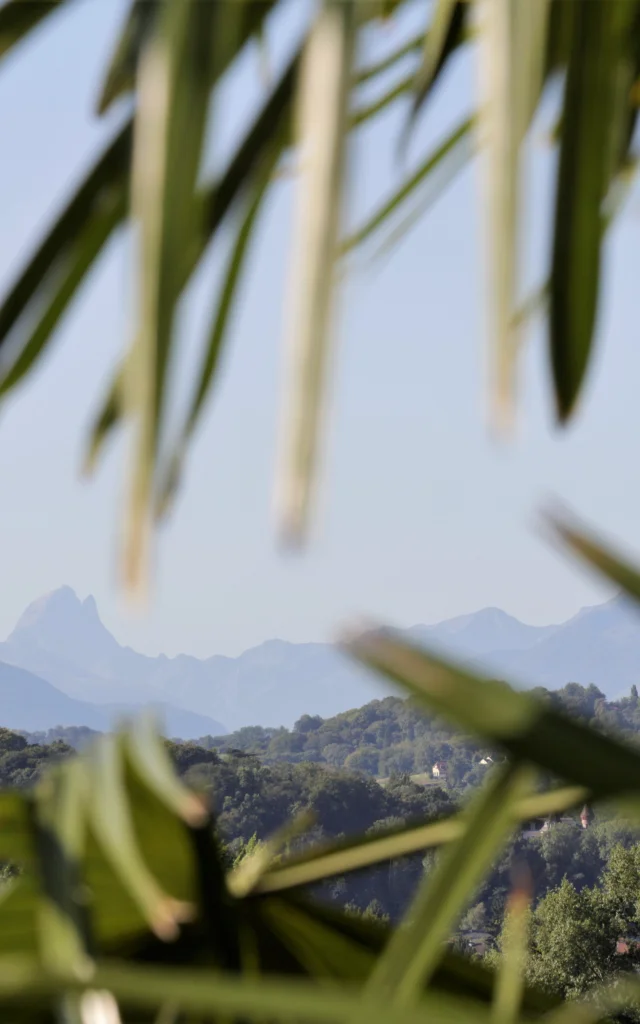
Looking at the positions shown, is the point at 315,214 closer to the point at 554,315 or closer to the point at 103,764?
the point at 554,315

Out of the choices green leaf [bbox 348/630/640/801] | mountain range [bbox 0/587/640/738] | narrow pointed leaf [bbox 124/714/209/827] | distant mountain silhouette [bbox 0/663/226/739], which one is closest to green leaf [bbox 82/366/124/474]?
narrow pointed leaf [bbox 124/714/209/827]

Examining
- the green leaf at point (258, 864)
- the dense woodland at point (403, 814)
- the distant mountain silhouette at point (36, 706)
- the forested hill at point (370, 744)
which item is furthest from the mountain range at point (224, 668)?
the green leaf at point (258, 864)

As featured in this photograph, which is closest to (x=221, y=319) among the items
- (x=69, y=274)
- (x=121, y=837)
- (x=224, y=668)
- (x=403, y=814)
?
(x=69, y=274)

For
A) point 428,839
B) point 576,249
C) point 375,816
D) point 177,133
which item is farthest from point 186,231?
point 375,816

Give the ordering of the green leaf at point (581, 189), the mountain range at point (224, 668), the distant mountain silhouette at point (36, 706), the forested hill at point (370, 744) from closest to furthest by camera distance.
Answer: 1. the green leaf at point (581, 189)
2. the forested hill at point (370, 744)
3. the distant mountain silhouette at point (36, 706)
4. the mountain range at point (224, 668)

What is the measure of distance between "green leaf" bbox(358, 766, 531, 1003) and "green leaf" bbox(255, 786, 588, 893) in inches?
8.7

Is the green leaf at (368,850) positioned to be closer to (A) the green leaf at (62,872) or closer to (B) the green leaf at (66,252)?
(A) the green leaf at (62,872)

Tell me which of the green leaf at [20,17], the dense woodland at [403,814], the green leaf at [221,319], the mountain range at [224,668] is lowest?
the mountain range at [224,668]

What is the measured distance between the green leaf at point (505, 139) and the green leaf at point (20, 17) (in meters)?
0.18

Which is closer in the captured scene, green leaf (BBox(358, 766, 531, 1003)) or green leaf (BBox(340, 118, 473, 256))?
green leaf (BBox(358, 766, 531, 1003))

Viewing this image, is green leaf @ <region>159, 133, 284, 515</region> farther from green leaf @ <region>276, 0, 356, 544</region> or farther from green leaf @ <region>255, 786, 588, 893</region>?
green leaf @ <region>255, 786, 588, 893</region>

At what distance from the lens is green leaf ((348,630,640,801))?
0.24 metres

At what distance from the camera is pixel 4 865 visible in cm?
2258

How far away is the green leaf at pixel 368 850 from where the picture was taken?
0.56m
